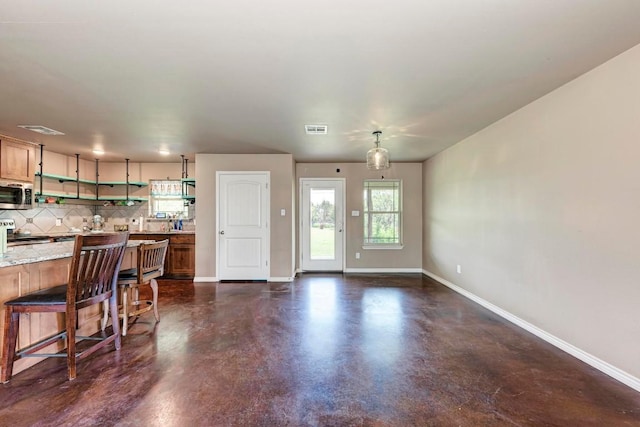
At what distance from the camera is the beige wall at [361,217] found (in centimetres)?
623

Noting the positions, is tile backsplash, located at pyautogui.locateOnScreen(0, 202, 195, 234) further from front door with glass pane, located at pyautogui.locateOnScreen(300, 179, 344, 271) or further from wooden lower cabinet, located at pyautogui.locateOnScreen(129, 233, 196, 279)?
front door with glass pane, located at pyautogui.locateOnScreen(300, 179, 344, 271)

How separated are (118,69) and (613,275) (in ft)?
13.6

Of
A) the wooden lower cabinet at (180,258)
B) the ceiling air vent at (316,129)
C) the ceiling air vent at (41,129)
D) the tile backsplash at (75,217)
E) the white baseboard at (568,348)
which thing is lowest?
the white baseboard at (568,348)

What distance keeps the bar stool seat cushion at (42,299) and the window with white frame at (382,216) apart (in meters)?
4.99

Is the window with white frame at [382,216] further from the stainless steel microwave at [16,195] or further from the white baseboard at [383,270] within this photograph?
the stainless steel microwave at [16,195]

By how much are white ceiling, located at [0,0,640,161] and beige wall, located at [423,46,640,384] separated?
26 cm

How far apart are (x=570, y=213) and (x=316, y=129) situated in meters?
2.82

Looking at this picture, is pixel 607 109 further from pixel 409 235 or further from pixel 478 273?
pixel 409 235

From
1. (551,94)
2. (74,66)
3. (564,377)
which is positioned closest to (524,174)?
(551,94)

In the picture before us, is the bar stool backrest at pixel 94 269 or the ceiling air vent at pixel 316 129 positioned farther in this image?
the ceiling air vent at pixel 316 129

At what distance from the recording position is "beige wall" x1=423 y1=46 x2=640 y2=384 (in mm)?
2104

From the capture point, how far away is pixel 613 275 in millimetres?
2199

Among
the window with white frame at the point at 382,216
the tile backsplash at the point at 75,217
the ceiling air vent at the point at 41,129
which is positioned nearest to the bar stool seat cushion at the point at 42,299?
the ceiling air vent at the point at 41,129

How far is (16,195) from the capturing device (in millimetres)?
4508
